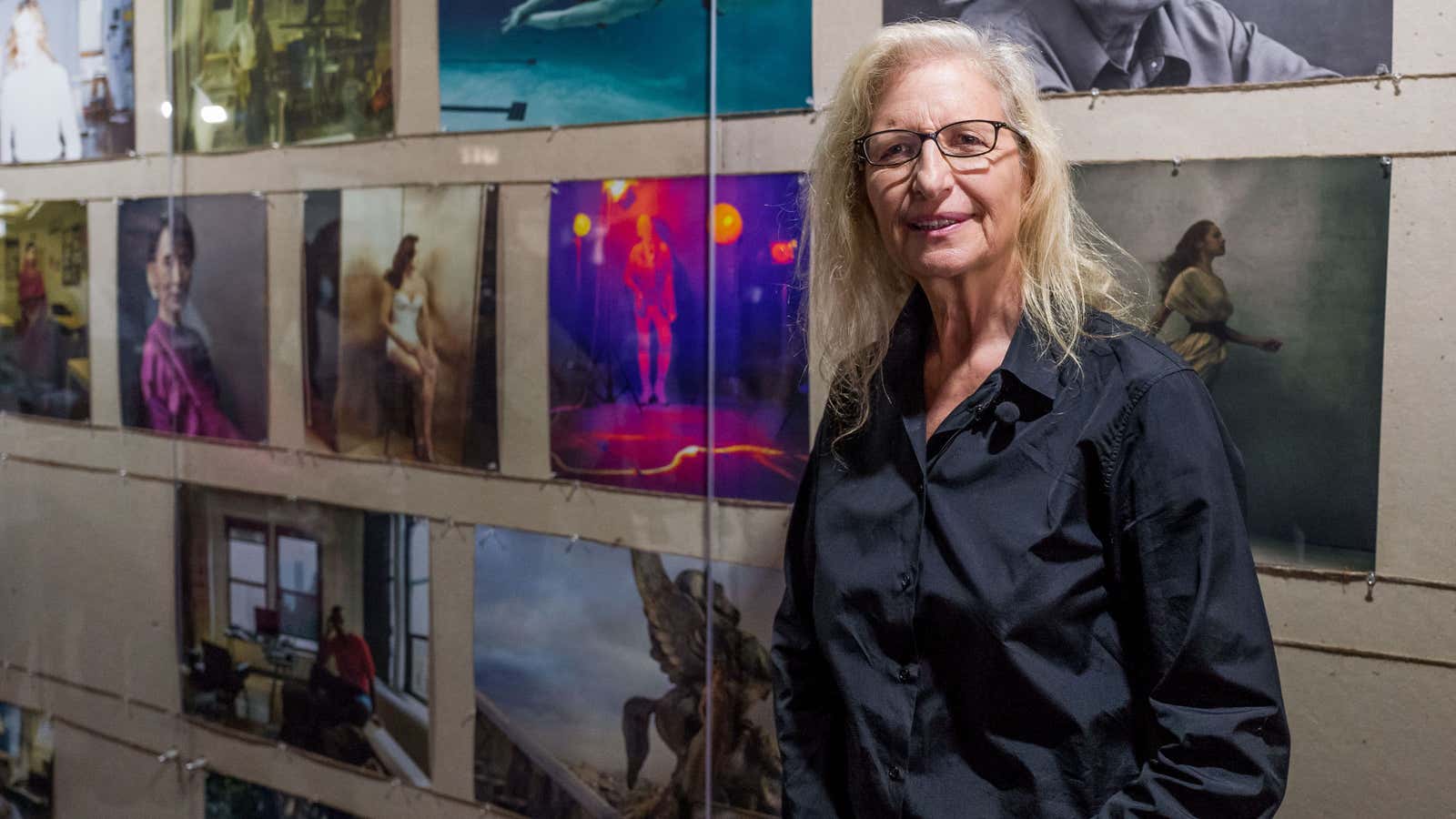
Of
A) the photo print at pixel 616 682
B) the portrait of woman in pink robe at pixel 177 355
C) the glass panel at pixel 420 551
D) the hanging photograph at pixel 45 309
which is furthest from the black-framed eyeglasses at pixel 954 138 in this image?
the hanging photograph at pixel 45 309

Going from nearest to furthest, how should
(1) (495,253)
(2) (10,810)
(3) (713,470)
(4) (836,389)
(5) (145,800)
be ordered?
(4) (836,389) → (3) (713,470) → (1) (495,253) → (5) (145,800) → (2) (10,810)

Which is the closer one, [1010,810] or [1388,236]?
[1010,810]

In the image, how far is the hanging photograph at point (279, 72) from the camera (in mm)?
2385

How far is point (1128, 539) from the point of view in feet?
3.83

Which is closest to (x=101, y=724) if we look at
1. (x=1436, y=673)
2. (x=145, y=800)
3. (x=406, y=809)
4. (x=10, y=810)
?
(x=145, y=800)

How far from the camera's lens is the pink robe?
2.69 metres

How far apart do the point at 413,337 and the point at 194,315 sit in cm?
68

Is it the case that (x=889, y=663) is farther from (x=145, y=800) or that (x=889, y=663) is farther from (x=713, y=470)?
(x=145, y=800)

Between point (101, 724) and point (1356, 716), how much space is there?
2.91 m

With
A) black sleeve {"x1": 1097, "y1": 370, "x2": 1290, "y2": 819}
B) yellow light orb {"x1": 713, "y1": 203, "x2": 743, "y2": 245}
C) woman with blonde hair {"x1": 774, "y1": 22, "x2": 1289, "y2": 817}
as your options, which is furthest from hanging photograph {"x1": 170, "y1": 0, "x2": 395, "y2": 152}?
black sleeve {"x1": 1097, "y1": 370, "x2": 1290, "y2": 819}

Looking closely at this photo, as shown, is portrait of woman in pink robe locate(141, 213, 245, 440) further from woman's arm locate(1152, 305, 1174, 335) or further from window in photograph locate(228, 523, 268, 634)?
woman's arm locate(1152, 305, 1174, 335)

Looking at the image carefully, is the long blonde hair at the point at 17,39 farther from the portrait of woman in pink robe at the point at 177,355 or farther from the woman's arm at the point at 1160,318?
the woman's arm at the point at 1160,318

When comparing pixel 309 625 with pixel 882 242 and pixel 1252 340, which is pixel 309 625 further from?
pixel 1252 340

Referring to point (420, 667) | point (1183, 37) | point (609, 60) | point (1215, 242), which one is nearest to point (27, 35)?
point (609, 60)
